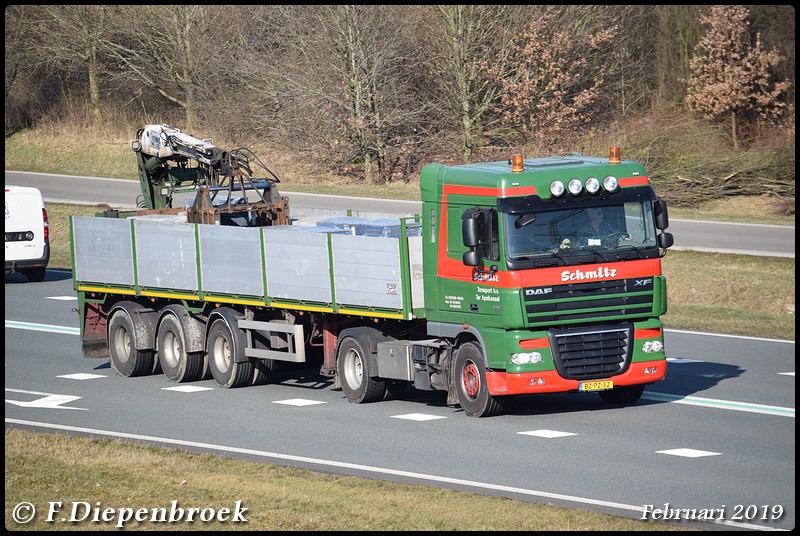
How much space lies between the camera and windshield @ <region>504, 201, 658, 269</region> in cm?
1491

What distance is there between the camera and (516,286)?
14797 mm

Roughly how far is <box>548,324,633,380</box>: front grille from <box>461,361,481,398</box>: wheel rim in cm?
101

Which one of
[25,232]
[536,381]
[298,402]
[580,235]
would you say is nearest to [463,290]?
[536,381]

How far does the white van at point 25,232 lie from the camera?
29188 millimetres

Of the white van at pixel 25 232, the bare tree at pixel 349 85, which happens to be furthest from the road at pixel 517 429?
the bare tree at pixel 349 85

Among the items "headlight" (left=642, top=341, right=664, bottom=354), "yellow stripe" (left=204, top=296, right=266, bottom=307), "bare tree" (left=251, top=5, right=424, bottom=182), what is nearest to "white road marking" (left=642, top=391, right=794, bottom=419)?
"headlight" (left=642, top=341, right=664, bottom=354)

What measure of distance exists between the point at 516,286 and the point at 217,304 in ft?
18.4

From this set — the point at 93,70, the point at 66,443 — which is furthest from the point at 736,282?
the point at 93,70

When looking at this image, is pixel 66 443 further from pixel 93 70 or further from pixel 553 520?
pixel 93 70

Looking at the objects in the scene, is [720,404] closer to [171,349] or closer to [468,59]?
[171,349]

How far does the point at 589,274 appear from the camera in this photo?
15.0 metres

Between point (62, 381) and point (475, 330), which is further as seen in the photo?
point (62, 381)

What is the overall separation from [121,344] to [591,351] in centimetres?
816

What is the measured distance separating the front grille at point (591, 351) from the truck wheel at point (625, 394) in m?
1.03
